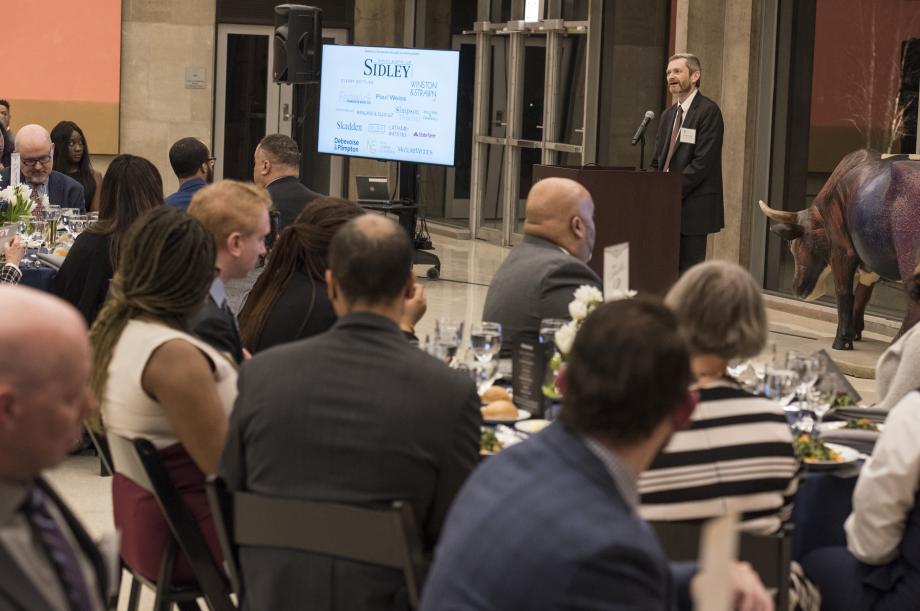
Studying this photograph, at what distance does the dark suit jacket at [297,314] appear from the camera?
4.75 metres

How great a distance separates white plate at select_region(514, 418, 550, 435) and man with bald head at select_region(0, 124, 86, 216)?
4281mm

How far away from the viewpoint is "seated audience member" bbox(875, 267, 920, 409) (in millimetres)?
4219

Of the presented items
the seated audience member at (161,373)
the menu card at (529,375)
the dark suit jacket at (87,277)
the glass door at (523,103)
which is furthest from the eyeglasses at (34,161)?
the glass door at (523,103)

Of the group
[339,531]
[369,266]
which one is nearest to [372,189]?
[369,266]

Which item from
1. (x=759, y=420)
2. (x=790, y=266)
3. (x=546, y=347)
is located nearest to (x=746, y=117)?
(x=790, y=266)

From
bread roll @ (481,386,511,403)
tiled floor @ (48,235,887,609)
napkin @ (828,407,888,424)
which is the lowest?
tiled floor @ (48,235,887,609)

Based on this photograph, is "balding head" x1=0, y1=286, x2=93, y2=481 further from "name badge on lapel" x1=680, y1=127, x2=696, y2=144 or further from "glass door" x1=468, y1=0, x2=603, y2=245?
"glass door" x1=468, y1=0, x2=603, y2=245

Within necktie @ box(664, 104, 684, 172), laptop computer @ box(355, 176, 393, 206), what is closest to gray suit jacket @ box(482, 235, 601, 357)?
necktie @ box(664, 104, 684, 172)

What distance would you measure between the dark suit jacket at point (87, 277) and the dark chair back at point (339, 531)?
3.33 m

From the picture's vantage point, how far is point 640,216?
9.45 metres

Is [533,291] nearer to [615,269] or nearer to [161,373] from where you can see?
[615,269]

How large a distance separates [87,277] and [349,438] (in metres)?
3.47

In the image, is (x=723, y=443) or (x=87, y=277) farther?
(x=87, y=277)

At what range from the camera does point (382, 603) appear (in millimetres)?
2932
